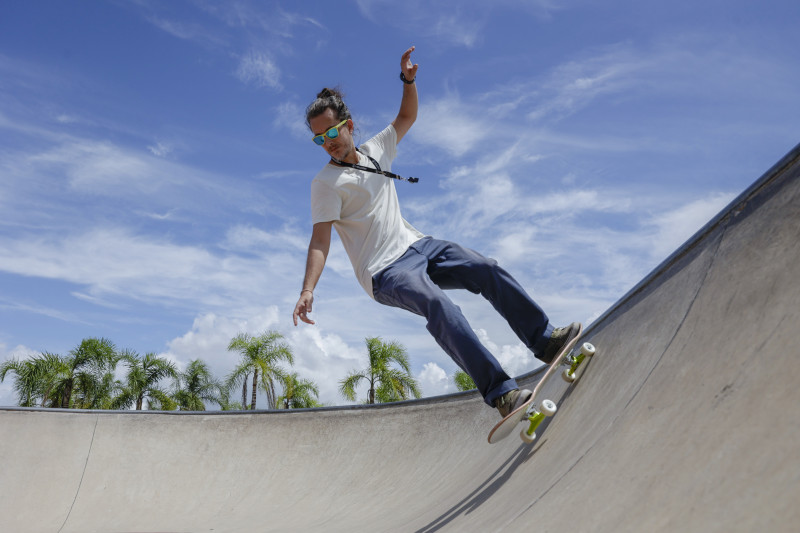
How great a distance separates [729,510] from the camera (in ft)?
4.78

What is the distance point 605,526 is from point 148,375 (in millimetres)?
33696

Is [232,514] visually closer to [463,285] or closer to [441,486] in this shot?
[441,486]

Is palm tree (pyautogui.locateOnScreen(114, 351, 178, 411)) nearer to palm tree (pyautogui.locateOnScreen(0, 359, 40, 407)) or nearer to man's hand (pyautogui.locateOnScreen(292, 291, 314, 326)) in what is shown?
palm tree (pyautogui.locateOnScreen(0, 359, 40, 407))

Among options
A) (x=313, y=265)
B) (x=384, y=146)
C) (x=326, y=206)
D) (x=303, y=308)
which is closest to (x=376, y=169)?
(x=384, y=146)

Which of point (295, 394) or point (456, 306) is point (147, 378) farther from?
point (456, 306)

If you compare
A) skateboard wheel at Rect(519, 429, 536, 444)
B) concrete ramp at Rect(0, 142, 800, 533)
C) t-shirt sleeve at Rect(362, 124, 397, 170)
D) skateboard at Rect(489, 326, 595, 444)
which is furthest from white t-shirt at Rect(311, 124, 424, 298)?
concrete ramp at Rect(0, 142, 800, 533)

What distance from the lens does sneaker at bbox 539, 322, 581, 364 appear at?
391cm

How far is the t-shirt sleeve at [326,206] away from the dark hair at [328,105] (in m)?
0.59

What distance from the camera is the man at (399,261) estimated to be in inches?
143

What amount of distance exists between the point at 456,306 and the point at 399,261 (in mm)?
579

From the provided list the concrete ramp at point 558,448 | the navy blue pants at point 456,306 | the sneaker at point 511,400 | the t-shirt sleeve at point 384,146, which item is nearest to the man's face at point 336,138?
the t-shirt sleeve at point 384,146

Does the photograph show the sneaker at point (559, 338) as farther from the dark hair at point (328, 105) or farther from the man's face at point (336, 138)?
the dark hair at point (328, 105)

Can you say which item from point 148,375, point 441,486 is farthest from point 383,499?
point 148,375

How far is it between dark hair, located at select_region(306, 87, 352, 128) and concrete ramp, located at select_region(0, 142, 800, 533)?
246cm
